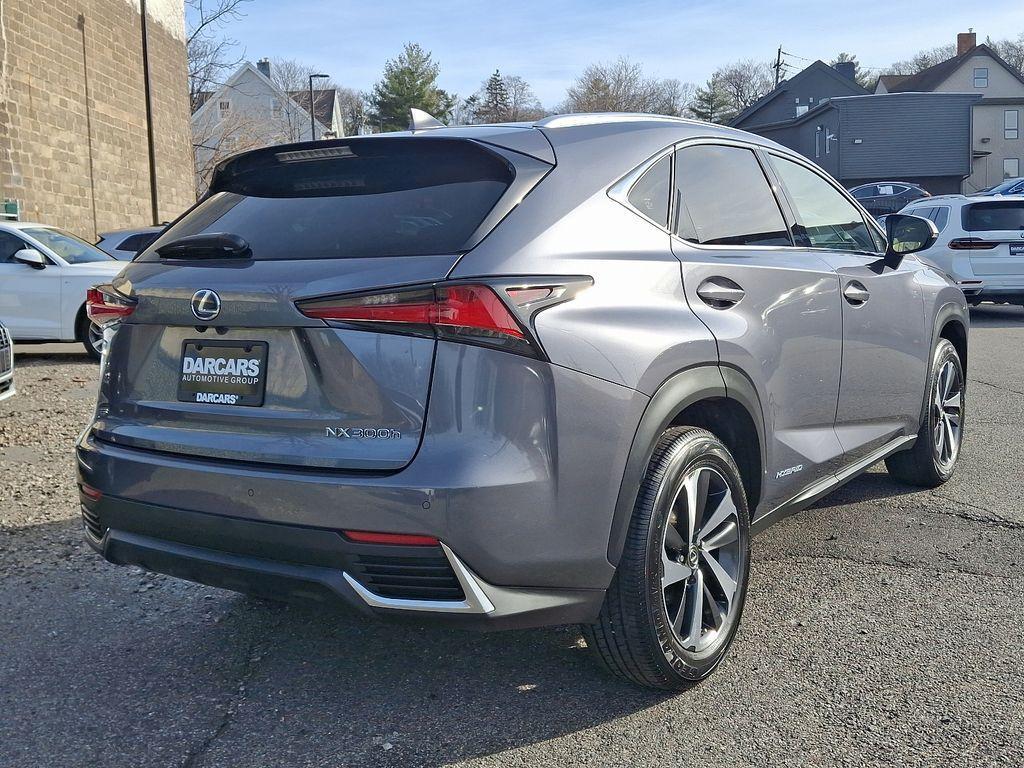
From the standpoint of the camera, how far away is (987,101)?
202 feet

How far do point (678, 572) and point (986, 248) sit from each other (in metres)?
13.3

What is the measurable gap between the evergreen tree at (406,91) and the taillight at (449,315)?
82749 mm

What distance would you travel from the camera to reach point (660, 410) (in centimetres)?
295

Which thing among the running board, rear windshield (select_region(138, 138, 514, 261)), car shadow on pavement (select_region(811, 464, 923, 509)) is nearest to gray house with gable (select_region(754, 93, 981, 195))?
car shadow on pavement (select_region(811, 464, 923, 509))

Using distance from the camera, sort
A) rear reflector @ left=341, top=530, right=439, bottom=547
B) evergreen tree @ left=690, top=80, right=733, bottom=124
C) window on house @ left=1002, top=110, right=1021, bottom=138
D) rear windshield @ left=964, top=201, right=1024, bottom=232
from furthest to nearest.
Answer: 1. evergreen tree @ left=690, top=80, right=733, bottom=124
2. window on house @ left=1002, top=110, right=1021, bottom=138
3. rear windshield @ left=964, top=201, right=1024, bottom=232
4. rear reflector @ left=341, top=530, right=439, bottom=547

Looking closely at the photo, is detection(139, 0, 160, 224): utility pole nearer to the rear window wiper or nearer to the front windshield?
the front windshield

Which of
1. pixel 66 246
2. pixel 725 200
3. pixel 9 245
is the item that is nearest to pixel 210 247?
pixel 725 200

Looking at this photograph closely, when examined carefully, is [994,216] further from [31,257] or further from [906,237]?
[31,257]

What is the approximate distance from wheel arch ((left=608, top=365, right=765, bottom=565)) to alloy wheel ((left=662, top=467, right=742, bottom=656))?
0.68ft

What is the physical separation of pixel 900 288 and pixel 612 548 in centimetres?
260

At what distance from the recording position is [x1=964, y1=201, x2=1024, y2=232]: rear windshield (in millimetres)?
14703

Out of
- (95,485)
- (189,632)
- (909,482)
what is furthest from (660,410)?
(909,482)

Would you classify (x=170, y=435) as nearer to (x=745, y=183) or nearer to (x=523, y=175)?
(x=523, y=175)

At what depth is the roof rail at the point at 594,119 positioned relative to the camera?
325cm
